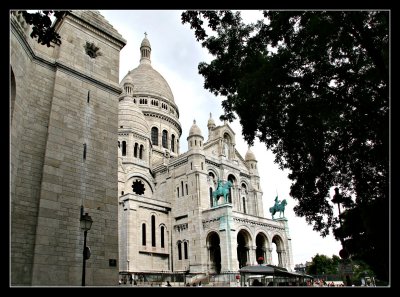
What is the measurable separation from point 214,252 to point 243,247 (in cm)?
358

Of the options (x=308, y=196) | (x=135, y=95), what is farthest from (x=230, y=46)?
(x=135, y=95)

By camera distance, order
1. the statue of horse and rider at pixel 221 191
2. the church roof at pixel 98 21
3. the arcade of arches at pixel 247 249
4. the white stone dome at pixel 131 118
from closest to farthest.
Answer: the church roof at pixel 98 21 → the arcade of arches at pixel 247 249 → the statue of horse and rider at pixel 221 191 → the white stone dome at pixel 131 118

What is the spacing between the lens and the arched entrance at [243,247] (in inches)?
1451

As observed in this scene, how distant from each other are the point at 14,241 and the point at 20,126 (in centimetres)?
426

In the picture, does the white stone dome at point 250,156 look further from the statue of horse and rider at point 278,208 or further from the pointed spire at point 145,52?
the pointed spire at point 145,52

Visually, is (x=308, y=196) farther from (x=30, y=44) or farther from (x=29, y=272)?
(x=30, y=44)

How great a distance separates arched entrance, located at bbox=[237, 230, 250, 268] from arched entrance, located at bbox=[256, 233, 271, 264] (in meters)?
1.87

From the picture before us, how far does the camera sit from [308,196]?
14906mm

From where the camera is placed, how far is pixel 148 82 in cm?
5941

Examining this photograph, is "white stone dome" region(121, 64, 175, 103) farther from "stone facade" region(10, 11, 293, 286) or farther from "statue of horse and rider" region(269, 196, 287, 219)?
"stone facade" region(10, 11, 293, 286)

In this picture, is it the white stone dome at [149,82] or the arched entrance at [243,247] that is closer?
the arched entrance at [243,247]

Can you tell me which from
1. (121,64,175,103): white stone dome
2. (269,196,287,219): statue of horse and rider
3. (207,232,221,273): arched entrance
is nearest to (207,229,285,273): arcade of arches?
(207,232,221,273): arched entrance

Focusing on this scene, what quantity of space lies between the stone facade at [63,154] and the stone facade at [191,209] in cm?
1833

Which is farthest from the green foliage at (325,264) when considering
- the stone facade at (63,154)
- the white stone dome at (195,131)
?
the stone facade at (63,154)
